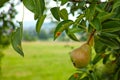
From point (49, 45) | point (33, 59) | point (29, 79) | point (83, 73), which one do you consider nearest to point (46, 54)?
point (33, 59)

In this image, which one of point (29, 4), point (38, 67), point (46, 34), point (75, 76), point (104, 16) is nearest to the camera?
point (29, 4)

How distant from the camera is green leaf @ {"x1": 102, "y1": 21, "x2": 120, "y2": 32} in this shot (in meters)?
0.82

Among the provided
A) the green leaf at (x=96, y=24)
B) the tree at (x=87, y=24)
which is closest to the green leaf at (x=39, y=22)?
the tree at (x=87, y=24)

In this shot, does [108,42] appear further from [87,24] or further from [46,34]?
[46,34]

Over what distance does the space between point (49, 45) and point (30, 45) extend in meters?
0.84

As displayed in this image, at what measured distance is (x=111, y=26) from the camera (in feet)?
2.72

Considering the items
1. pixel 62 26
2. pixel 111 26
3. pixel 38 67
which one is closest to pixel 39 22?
pixel 62 26

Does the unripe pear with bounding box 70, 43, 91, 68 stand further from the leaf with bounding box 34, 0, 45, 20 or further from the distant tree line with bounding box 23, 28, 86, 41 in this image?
the distant tree line with bounding box 23, 28, 86, 41

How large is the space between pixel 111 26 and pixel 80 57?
132 mm

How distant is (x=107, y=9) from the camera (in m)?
0.89

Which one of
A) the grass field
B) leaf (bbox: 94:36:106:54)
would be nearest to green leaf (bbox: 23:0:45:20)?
leaf (bbox: 94:36:106:54)

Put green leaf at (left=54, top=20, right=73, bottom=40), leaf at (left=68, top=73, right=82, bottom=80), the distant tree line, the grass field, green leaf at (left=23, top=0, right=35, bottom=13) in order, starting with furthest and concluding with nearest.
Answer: the grass field → the distant tree line → leaf at (left=68, top=73, right=82, bottom=80) → green leaf at (left=54, top=20, right=73, bottom=40) → green leaf at (left=23, top=0, right=35, bottom=13)

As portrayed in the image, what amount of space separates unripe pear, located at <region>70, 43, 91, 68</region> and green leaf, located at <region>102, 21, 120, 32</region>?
3.4 inches

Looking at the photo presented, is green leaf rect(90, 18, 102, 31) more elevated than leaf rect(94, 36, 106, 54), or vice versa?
green leaf rect(90, 18, 102, 31)
